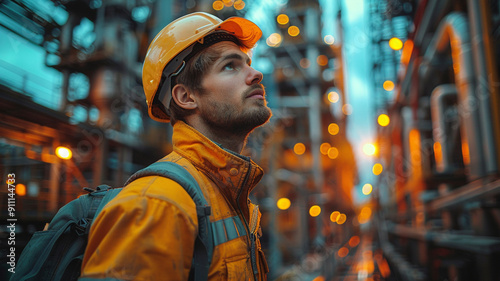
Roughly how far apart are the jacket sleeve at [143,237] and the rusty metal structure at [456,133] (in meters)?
3.12

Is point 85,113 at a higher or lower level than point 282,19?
lower

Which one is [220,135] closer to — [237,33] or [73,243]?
[237,33]

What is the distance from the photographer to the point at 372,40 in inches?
762

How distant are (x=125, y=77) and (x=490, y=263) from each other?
31.3 feet

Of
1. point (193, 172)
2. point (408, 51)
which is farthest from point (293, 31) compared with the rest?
point (193, 172)

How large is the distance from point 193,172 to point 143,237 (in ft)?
1.67

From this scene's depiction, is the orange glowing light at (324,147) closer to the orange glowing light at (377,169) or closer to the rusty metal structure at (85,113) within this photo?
the orange glowing light at (377,169)

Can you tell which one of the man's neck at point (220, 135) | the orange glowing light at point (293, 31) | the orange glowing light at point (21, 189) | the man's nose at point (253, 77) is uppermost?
the orange glowing light at point (293, 31)

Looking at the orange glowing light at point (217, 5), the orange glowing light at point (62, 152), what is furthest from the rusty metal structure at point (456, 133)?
the orange glowing light at point (217, 5)

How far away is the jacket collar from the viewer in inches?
64.5

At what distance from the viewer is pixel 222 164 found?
5.37 ft

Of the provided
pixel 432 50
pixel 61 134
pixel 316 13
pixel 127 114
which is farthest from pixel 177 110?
pixel 316 13

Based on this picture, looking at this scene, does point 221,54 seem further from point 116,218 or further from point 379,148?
point 379,148

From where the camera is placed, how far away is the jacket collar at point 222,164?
1639 mm
